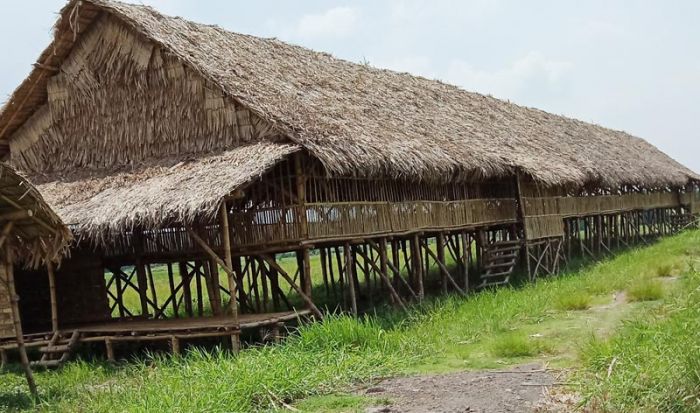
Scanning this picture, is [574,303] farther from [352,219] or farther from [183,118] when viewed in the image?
[183,118]

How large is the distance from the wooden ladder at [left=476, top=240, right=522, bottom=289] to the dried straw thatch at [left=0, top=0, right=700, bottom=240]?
1699mm

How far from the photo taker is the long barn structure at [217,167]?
1141cm

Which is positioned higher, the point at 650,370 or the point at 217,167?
the point at 217,167

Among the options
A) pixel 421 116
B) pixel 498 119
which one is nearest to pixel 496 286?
pixel 421 116

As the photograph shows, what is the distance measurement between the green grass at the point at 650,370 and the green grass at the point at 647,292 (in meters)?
4.82

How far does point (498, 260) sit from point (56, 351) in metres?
9.72

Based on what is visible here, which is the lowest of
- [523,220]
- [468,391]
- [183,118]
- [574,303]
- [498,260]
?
[468,391]

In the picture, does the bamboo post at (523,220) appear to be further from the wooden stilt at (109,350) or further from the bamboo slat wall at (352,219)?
the wooden stilt at (109,350)

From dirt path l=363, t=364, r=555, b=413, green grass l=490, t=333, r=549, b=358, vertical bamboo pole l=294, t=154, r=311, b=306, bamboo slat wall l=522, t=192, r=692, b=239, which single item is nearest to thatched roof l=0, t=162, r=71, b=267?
vertical bamboo pole l=294, t=154, r=311, b=306

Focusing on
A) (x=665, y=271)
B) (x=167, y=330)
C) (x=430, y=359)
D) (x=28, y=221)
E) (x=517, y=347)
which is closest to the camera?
Result: (x=28, y=221)

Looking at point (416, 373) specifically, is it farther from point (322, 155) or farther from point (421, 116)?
point (421, 116)

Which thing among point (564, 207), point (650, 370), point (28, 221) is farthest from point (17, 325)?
point (564, 207)

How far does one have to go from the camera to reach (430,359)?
931 centimetres

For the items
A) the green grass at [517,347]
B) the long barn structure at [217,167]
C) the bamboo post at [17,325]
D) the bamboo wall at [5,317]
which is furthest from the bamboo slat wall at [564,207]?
the bamboo post at [17,325]
